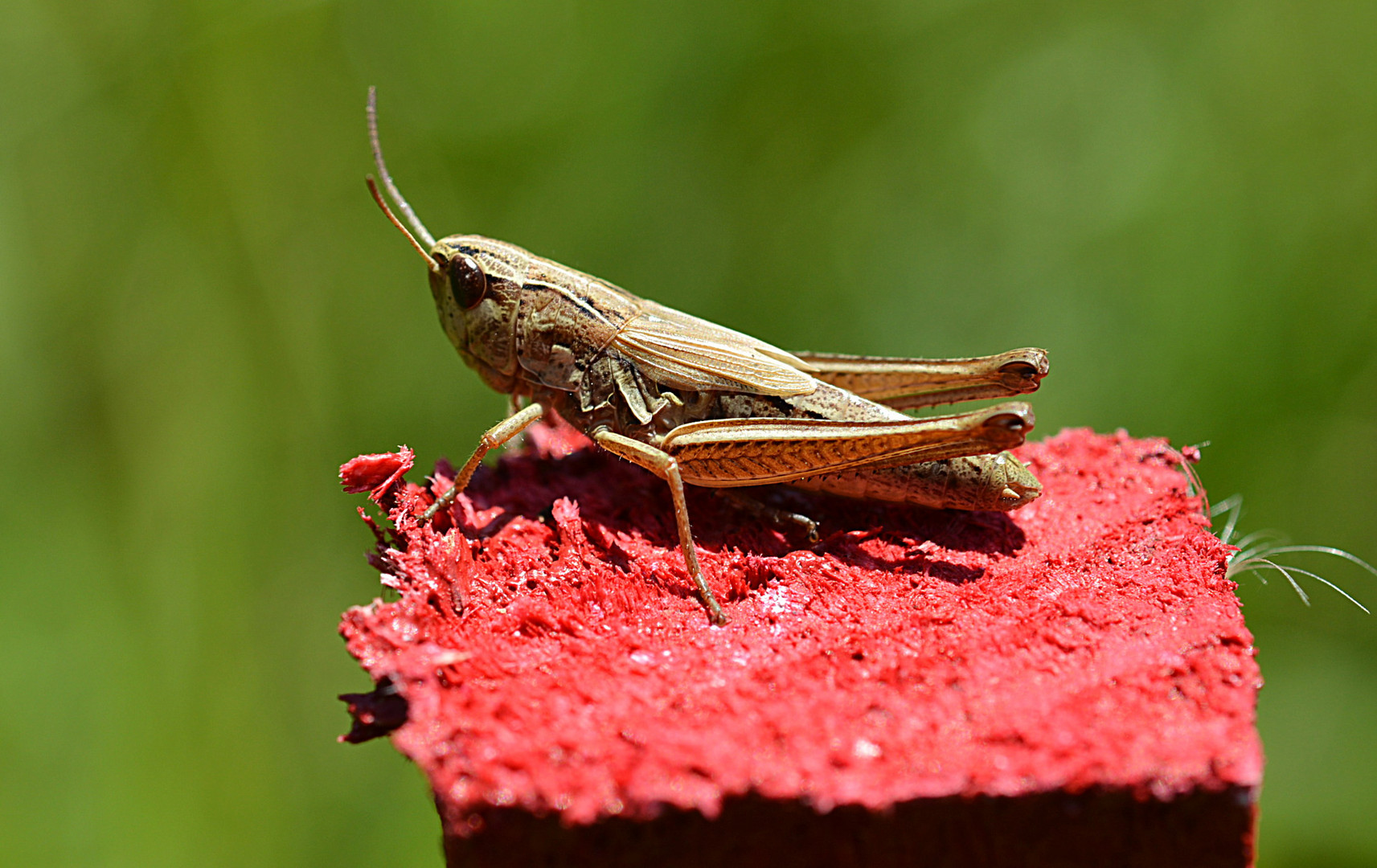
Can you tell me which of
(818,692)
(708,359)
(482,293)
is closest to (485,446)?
(482,293)

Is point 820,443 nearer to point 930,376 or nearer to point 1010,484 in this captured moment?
point 1010,484

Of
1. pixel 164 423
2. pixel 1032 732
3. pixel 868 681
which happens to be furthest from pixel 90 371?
pixel 1032 732

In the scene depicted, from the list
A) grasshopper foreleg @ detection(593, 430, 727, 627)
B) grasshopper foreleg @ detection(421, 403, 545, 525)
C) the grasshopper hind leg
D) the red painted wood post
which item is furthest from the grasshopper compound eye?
the grasshopper hind leg

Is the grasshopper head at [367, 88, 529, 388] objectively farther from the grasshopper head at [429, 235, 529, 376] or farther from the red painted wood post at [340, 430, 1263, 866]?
the red painted wood post at [340, 430, 1263, 866]

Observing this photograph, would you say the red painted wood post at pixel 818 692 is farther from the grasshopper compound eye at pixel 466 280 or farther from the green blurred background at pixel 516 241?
the green blurred background at pixel 516 241

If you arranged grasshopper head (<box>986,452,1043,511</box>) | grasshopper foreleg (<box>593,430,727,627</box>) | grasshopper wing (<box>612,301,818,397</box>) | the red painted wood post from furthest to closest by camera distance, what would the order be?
grasshopper wing (<box>612,301,818,397</box>) → grasshopper head (<box>986,452,1043,511</box>) → grasshopper foreleg (<box>593,430,727,627</box>) → the red painted wood post

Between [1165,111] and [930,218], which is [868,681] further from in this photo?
[1165,111]

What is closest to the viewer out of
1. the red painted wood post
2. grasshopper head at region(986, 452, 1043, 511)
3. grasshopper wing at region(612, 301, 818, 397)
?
the red painted wood post
